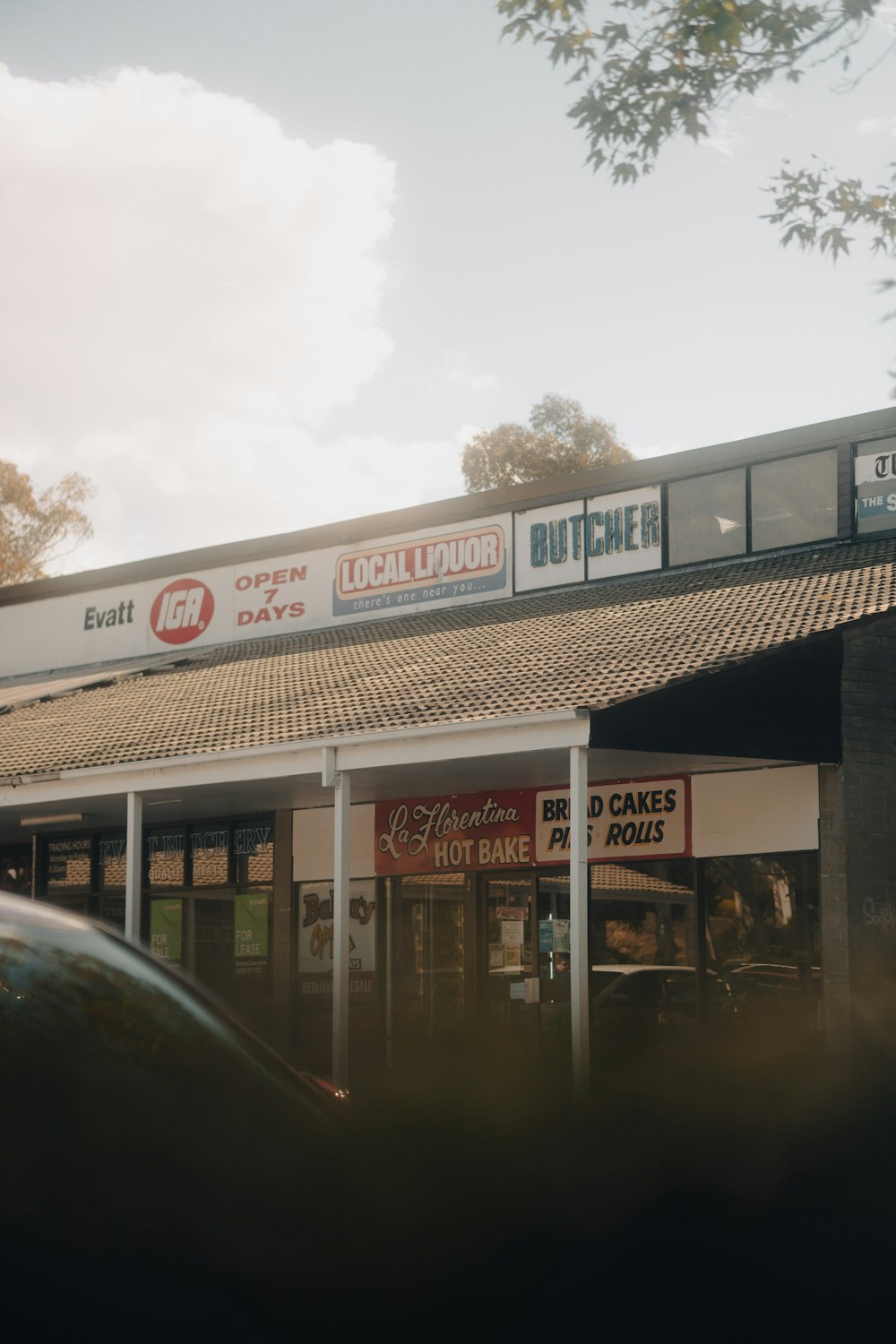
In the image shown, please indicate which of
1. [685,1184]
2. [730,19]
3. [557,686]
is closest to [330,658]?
[557,686]

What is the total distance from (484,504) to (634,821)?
6.62m

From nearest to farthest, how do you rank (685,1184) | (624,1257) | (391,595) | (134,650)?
(624,1257) → (685,1184) → (391,595) → (134,650)

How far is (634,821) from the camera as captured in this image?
15164mm

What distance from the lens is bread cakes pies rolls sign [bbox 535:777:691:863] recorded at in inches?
583

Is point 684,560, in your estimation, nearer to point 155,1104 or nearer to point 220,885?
point 220,885

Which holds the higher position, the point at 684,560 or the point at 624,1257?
the point at 684,560

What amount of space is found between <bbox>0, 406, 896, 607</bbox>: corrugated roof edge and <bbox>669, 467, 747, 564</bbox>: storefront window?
0.62 ft

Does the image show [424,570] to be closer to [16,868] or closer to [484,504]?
[484,504]

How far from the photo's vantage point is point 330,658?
18.6 m

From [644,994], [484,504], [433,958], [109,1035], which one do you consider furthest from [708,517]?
[109,1035]

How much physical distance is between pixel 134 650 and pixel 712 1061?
13930 mm

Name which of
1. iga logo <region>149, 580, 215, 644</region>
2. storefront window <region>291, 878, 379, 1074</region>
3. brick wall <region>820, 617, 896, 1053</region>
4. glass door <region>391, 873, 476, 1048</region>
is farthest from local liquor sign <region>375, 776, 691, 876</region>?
iga logo <region>149, 580, 215, 644</region>

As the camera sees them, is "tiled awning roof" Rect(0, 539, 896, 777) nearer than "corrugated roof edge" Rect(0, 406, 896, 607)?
Yes

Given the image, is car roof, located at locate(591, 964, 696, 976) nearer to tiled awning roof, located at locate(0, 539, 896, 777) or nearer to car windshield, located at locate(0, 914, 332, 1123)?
tiled awning roof, located at locate(0, 539, 896, 777)
